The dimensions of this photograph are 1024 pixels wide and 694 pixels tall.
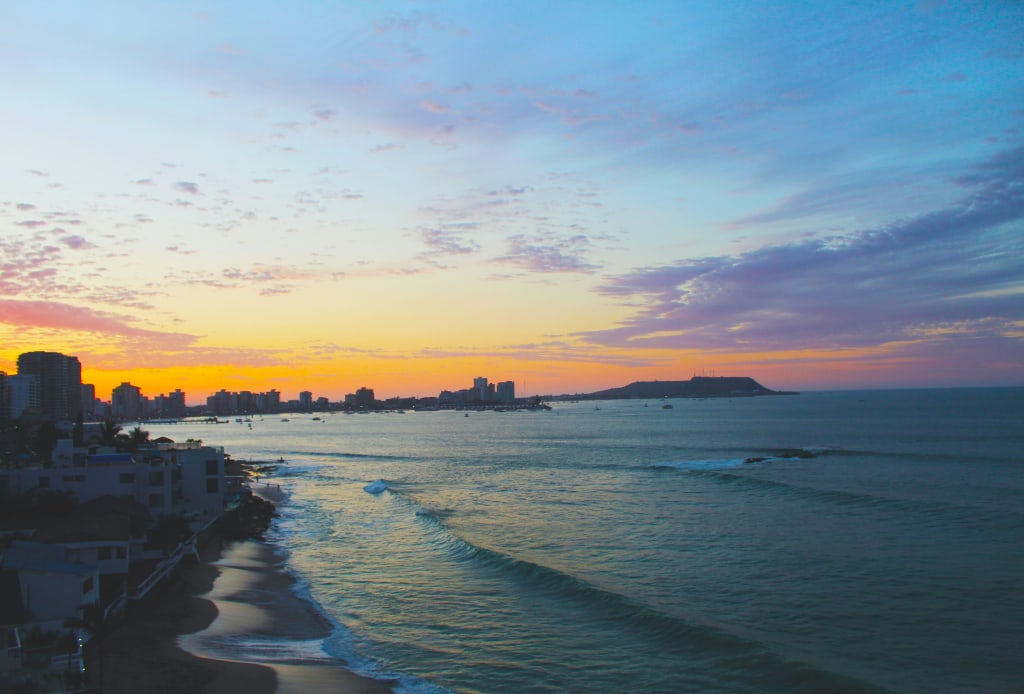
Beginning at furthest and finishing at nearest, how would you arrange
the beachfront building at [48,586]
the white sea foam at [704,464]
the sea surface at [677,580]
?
the white sea foam at [704,464]
the beachfront building at [48,586]
the sea surface at [677,580]

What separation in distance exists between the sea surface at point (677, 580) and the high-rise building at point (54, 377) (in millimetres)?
140068

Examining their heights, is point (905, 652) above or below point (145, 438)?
below

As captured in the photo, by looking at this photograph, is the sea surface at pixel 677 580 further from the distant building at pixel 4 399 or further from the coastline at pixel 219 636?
the distant building at pixel 4 399

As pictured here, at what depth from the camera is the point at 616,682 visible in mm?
18516

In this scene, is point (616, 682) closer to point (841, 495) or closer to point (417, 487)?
point (841, 495)

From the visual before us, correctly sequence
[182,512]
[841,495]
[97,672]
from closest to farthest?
[97,672] < [182,512] < [841,495]

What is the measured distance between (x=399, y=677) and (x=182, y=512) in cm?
2531

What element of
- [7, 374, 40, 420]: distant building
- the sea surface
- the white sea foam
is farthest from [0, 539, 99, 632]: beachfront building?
[7, 374, 40, 420]: distant building

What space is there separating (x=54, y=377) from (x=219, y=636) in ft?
590

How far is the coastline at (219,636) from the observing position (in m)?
18.3

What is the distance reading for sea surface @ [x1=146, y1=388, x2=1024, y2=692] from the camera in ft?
63.6

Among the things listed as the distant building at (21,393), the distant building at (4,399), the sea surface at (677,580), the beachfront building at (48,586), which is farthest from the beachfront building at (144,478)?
the distant building at (21,393)

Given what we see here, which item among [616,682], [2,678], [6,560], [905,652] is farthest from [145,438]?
[905,652]

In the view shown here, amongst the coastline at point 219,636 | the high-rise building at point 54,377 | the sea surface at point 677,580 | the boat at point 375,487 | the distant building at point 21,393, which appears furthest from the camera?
the high-rise building at point 54,377
